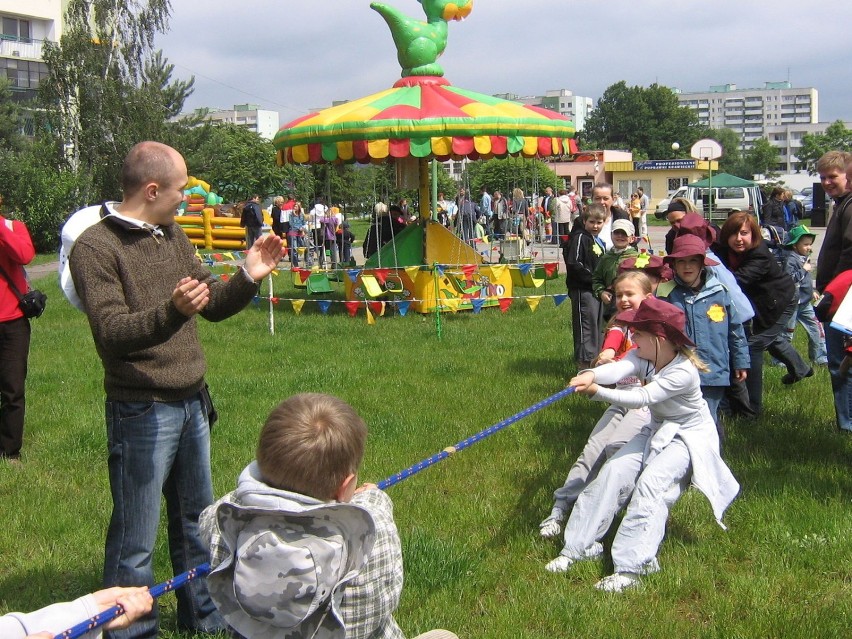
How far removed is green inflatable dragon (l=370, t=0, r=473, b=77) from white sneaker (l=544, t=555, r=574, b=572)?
12373 mm

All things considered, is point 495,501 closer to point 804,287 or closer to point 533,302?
point 804,287

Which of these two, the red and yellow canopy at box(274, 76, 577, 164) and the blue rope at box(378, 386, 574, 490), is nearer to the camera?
the blue rope at box(378, 386, 574, 490)

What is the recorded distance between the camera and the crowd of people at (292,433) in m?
2.37

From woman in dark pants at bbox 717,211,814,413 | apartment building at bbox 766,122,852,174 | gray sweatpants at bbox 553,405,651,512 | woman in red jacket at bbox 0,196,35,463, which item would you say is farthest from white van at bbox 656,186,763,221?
apartment building at bbox 766,122,852,174

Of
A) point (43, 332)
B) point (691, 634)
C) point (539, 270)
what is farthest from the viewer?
point (539, 270)

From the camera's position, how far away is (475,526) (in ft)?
17.1

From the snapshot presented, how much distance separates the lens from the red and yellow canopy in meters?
13.6

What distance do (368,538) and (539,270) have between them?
13815mm

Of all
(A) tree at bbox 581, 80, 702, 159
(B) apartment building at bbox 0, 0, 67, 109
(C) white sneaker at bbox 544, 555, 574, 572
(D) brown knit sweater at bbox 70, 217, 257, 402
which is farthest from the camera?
(A) tree at bbox 581, 80, 702, 159

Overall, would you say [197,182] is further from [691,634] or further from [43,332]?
[691,634]

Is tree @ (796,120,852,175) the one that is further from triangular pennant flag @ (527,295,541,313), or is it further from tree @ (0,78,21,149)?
triangular pennant flag @ (527,295,541,313)

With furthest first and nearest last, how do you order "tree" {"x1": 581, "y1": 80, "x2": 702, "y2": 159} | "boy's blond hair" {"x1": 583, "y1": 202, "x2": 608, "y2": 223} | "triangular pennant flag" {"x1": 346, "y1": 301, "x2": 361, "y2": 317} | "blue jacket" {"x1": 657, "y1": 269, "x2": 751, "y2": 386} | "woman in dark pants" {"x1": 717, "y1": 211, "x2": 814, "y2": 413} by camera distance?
"tree" {"x1": 581, "y1": 80, "x2": 702, "y2": 159} < "triangular pennant flag" {"x1": 346, "y1": 301, "x2": 361, "y2": 317} < "boy's blond hair" {"x1": 583, "y1": 202, "x2": 608, "y2": 223} < "woman in dark pants" {"x1": 717, "y1": 211, "x2": 814, "y2": 413} < "blue jacket" {"x1": 657, "y1": 269, "x2": 751, "y2": 386}

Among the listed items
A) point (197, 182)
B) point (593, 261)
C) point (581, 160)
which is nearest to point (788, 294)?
point (593, 261)

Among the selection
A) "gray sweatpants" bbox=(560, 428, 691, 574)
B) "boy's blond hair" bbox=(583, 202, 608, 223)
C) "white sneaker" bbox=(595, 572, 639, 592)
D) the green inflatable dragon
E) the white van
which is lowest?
"white sneaker" bbox=(595, 572, 639, 592)
